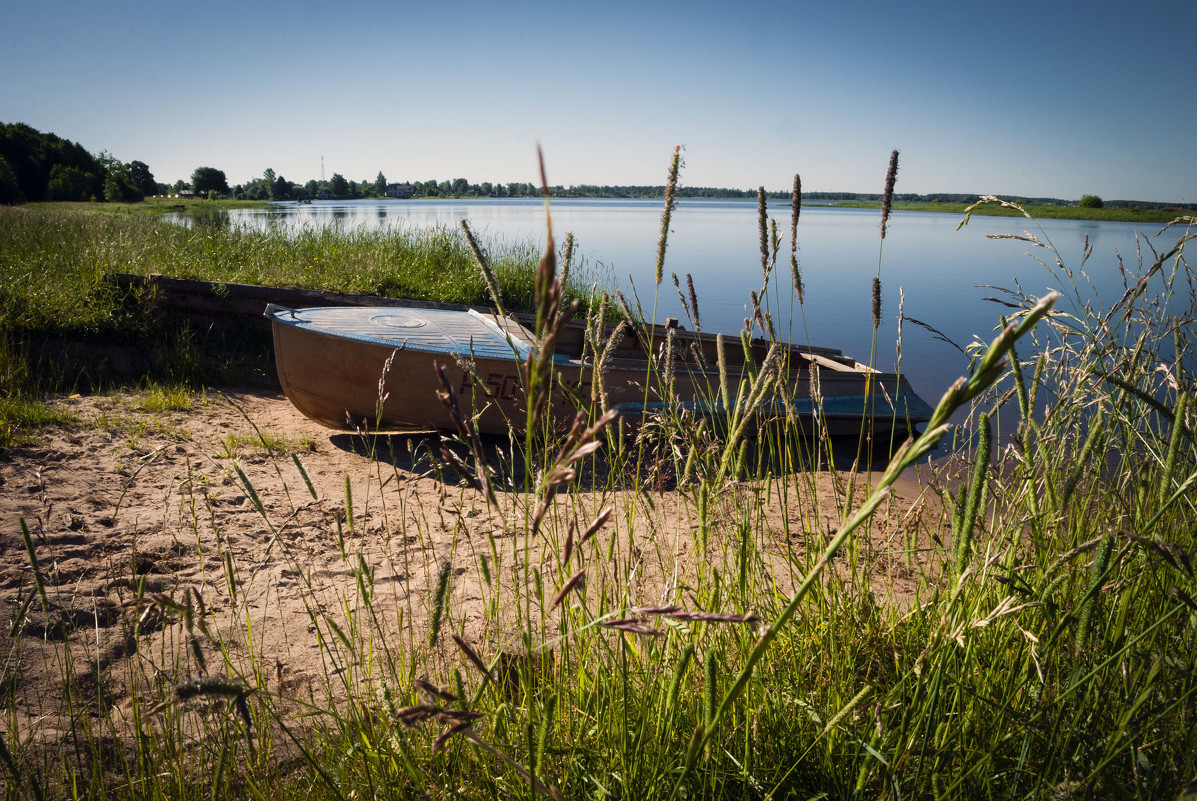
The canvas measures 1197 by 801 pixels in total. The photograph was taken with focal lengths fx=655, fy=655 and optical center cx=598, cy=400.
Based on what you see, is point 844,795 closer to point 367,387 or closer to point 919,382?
point 367,387

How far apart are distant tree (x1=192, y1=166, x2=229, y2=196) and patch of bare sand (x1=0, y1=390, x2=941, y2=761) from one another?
8107 cm

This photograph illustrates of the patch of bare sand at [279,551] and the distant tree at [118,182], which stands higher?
the distant tree at [118,182]

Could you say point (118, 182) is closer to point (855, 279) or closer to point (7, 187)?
point (7, 187)

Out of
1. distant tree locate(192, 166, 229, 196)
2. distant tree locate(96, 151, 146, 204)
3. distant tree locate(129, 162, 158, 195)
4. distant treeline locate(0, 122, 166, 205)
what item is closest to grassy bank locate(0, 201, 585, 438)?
distant treeline locate(0, 122, 166, 205)

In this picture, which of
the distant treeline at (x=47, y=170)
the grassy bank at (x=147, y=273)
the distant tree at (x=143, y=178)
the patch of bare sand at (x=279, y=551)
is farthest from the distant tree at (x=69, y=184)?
the patch of bare sand at (x=279, y=551)

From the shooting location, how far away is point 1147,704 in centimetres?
133

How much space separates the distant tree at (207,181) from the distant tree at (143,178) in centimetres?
946

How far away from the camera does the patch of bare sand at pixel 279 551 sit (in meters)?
1.63

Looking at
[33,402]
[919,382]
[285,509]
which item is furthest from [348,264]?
[919,382]

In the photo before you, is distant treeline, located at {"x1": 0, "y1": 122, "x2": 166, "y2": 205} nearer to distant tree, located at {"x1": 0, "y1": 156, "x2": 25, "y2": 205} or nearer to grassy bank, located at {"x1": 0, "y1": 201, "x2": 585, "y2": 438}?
distant tree, located at {"x1": 0, "y1": 156, "x2": 25, "y2": 205}

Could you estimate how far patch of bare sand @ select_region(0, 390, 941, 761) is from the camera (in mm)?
1628

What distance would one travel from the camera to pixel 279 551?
3529 mm

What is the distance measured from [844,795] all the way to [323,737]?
3.75ft

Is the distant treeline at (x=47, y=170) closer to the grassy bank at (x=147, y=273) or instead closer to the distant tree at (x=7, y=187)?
the distant tree at (x=7, y=187)
